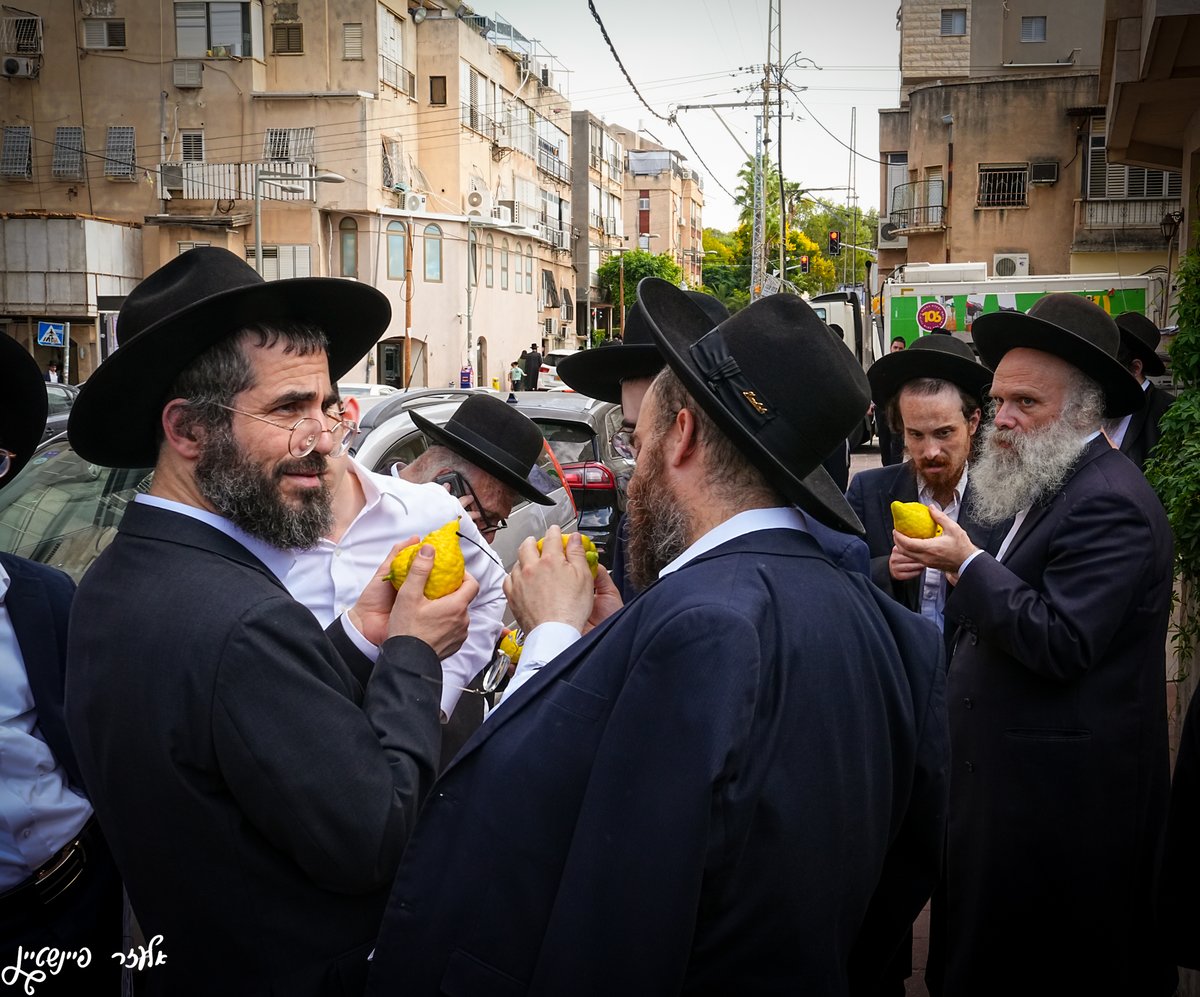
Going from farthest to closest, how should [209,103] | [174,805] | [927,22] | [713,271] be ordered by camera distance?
[713,271], [927,22], [209,103], [174,805]

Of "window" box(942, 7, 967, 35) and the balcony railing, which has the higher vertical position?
"window" box(942, 7, 967, 35)

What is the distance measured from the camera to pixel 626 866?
178cm

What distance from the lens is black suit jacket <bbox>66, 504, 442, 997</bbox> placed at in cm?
213

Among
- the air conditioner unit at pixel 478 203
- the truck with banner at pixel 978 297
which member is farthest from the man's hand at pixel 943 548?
the air conditioner unit at pixel 478 203

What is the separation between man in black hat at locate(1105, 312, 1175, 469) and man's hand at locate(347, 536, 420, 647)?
4342 millimetres

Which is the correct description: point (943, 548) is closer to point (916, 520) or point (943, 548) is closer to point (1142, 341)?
point (916, 520)

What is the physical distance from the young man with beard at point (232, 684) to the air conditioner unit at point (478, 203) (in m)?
49.9

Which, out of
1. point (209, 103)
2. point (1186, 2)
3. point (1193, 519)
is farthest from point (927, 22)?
point (1193, 519)

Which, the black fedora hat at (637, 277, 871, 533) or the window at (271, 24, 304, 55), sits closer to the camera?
the black fedora hat at (637, 277, 871, 533)

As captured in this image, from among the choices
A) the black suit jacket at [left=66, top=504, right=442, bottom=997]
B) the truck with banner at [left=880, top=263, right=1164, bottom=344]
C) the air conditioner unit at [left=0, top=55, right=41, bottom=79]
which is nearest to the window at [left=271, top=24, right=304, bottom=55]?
the air conditioner unit at [left=0, top=55, right=41, bottom=79]

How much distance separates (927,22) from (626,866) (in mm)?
57834

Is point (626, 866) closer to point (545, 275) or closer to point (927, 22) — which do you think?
point (927, 22)

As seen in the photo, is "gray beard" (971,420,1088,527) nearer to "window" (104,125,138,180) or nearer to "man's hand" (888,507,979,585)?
"man's hand" (888,507,979,585)

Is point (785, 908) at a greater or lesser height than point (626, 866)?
lesser
